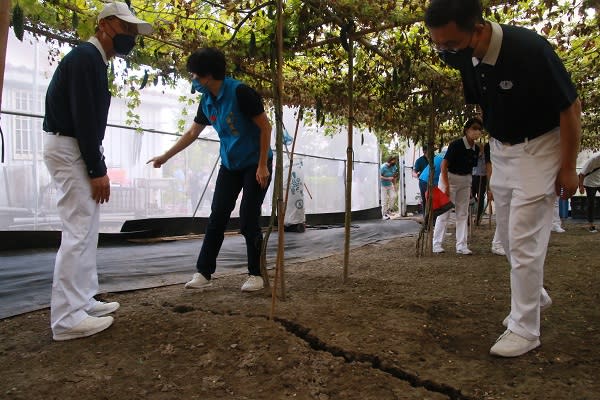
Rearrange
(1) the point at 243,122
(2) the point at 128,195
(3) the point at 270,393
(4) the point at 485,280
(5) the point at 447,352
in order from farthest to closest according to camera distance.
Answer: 1. (2) the point at 128,195
2. (4) the point at 485,280
3. (1) the point at 243,122
4. (5) the point at 447,352
5. (3) the point at 270,393

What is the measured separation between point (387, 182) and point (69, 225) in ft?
42.1

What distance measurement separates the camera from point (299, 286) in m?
3.39

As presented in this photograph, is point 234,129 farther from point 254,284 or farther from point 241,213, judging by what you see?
point 254,284

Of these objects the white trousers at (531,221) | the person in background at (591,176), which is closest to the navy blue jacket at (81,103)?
the white trousers at (531,221)

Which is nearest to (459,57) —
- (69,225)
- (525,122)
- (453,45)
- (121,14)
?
(453,45)

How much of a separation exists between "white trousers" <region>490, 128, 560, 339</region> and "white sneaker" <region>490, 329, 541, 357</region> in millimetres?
27

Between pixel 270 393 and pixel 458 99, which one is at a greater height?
pixel 458 99

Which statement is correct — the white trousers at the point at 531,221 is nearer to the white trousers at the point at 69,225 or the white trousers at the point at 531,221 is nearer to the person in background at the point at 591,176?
the white trousers at the point at 69,225

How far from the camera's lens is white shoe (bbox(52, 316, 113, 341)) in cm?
218

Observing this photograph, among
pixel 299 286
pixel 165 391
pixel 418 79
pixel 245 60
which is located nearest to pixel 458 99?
pixel 418 79

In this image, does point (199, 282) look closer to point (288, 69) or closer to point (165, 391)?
point (165, 391)

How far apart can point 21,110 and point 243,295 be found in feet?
16.2

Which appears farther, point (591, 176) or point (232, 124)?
point (591, 176)

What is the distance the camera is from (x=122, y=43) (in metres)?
2.39
